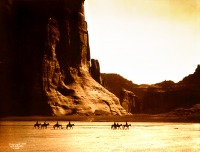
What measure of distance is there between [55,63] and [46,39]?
7.63 meters

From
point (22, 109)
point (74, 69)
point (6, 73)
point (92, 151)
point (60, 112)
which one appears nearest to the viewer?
point (92, 151)

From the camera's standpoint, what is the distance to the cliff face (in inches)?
4006

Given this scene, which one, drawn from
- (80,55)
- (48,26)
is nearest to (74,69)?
(80,55)

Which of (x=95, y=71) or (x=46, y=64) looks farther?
(x=95, y=71)

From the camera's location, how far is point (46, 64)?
109 meters

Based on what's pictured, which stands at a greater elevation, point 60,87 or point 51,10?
point 51,10

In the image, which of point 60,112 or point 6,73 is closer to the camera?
point 60,112

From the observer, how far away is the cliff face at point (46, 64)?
102 m

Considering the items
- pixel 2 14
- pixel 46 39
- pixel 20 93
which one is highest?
pixel 2 14

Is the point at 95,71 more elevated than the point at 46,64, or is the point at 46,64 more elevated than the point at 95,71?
the point at 95,71

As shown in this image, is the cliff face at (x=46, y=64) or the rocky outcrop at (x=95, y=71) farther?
the rocky outcrop at (x=95, y=71)

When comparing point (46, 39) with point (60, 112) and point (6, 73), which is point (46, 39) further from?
point (60, 112)

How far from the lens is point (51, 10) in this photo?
116 metres

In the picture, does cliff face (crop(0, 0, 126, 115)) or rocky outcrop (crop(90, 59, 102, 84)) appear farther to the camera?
rocky outcrop (crop(90, 59, 102, 84))
